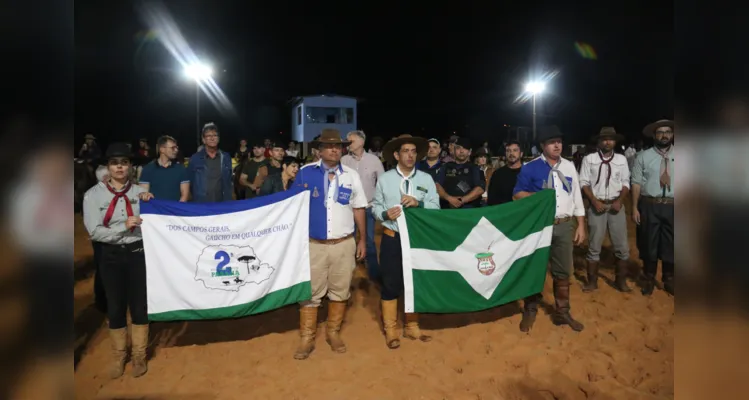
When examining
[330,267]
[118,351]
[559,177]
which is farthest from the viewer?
[559,177]

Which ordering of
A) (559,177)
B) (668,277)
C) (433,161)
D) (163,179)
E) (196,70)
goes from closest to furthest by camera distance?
(559,177), (163,179), (668,277), (433,161), (196,70)

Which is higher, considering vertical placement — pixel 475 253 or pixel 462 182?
pixel 462 182

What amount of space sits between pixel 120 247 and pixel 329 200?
6.26 ft

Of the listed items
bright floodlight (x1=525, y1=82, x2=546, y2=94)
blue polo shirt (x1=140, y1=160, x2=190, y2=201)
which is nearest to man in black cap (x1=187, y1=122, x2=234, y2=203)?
blue polo shirt (x1=140, y1=160, x2=190, y2=201)

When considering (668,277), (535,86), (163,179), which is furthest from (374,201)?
(535,86)

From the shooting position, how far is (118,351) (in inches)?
167

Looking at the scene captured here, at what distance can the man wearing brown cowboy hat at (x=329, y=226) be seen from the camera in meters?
4.64

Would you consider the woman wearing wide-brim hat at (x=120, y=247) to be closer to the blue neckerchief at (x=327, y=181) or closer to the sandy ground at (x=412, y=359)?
the sandy ground at (x=412, y=359)

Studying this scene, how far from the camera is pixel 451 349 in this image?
4.70m

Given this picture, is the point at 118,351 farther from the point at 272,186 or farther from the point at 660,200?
the point at 660,200

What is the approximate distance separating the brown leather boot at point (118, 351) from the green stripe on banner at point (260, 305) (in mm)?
513

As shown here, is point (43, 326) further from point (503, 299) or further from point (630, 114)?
point (630, 114)

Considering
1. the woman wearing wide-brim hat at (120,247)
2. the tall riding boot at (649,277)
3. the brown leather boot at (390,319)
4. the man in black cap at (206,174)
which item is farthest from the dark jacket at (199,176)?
the tall riding boot at (649,277)

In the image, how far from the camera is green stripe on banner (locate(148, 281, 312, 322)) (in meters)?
4.41
